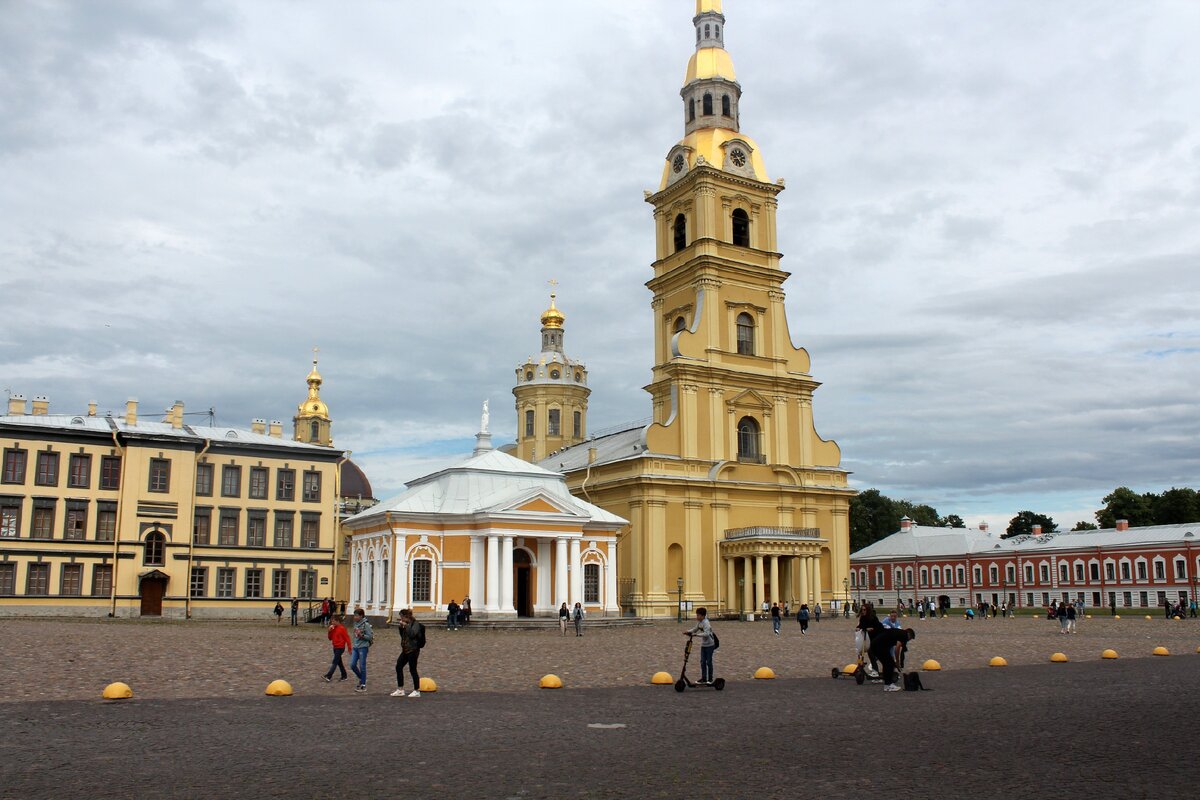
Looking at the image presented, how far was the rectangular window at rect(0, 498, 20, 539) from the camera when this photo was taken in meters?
50.2

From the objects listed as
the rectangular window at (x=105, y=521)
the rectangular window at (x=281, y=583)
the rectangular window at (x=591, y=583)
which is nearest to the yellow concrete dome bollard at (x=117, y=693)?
the rectangular window at (x=591, y=583)

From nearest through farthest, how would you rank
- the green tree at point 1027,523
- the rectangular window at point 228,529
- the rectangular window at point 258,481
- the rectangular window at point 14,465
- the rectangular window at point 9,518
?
the rectangular window at point 9,518 → the rectangular window at point 14,465 → the rectangular window at point 228,529 → the rectangular window at point 258,481 → the green tree at point 1027,523

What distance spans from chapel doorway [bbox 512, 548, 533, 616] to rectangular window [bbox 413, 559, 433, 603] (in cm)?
428

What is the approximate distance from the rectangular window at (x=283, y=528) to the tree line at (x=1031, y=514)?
5950 cm

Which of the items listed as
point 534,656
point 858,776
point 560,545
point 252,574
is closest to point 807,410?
point 560,545

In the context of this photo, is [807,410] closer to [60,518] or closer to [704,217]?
[704,217]

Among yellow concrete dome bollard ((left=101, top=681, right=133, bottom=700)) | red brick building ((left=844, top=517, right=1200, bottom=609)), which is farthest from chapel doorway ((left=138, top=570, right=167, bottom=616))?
red brick building ((left=844, top=517, right=1200, bottom=609))

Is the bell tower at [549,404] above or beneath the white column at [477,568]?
above

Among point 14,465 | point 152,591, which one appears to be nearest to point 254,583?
point 152,591

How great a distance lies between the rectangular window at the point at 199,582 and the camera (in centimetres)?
5394

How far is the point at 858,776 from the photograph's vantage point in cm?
1003

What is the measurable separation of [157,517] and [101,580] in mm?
3945

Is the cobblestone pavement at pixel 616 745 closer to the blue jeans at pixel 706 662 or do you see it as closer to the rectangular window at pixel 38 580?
the blue jeans at pixel 706 662

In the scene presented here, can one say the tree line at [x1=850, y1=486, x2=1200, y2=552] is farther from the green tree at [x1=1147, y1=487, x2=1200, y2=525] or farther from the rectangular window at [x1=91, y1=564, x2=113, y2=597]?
the rectangular window at [x1=91, y1=564, x2=113, y2=597]
